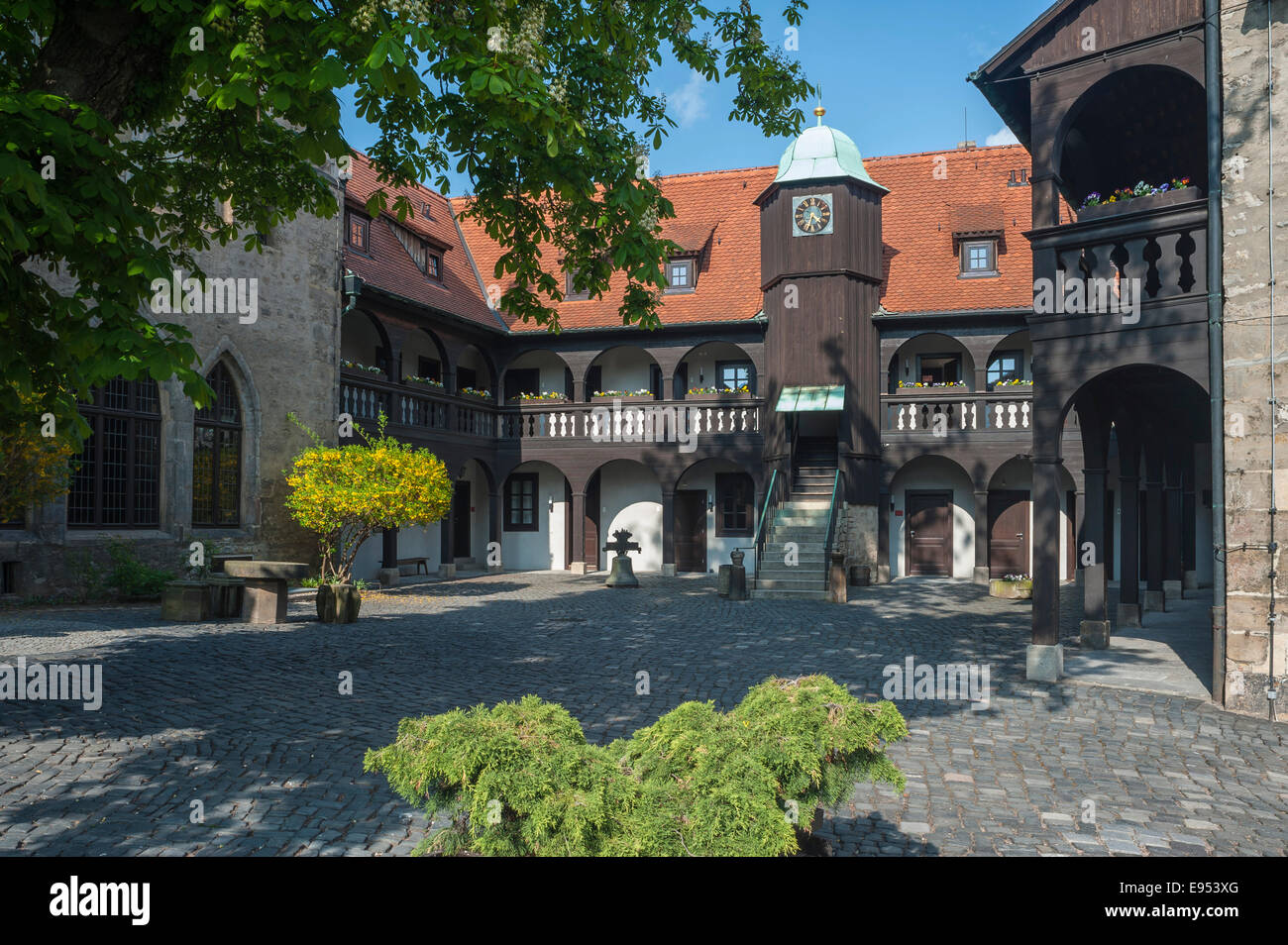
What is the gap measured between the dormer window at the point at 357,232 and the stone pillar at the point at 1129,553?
673 inches

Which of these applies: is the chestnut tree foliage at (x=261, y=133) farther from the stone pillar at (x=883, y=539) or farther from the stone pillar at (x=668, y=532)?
the stone pillar at (x=668, y=532)

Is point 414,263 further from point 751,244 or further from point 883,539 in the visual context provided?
point 883,539

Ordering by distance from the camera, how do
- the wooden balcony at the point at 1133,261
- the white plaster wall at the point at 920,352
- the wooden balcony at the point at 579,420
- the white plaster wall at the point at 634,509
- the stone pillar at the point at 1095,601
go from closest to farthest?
1. the wooden balcony at the point at 1133,261
2. the stone pillar at the point at 1095,601
3. the wooden balcony at the point at 579,420
4. the white plaster wall at the point at 920,352
5. the white plaster wall at the point at 634,509

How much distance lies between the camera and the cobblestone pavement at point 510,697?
495cm

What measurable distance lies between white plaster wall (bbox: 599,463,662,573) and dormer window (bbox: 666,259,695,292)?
5278mm

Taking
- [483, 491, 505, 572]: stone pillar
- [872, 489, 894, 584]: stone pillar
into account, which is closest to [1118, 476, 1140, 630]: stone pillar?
[872, 489, 894, 584]: stone pillar

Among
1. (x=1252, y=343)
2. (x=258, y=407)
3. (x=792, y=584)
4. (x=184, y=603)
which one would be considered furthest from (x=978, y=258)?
(x=184, y=603)

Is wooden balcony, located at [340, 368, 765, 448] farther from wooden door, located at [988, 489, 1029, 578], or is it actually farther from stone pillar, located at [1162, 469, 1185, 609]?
stone pillar, located at [1162, 469, 1185, 609]

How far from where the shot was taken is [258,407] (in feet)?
59.6

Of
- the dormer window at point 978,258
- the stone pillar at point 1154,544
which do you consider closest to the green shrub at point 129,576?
the stone pillar at point 1154,544

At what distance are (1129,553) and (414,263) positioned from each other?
727 inches

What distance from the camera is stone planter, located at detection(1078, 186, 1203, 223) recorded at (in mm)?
9031

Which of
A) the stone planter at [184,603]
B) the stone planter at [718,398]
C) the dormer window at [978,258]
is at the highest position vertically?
the dormer window at [978,258]
